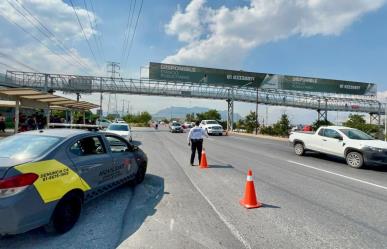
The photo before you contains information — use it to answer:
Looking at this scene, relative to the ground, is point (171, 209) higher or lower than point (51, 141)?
lower

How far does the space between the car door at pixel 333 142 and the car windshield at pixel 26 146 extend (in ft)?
38.0

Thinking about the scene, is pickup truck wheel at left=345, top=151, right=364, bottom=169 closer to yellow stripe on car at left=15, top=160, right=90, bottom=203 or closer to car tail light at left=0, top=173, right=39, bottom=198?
yellow stripe on car at left=15, top=160, right=90, bottom=203

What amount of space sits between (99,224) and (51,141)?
1605mm

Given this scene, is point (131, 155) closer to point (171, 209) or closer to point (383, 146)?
point (171, 209)

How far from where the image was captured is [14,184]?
3.61 meters

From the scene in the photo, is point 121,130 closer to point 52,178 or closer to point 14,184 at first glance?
point 52,178

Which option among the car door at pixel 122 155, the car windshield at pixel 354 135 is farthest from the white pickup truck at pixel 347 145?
the car door at pixel 122 155

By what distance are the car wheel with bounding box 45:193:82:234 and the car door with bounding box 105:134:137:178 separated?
1502mm

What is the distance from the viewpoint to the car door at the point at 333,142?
40.4ft

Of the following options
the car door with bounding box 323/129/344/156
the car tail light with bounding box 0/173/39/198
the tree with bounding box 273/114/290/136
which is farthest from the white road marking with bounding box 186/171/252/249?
the tree with bounding box 273/114/290/136

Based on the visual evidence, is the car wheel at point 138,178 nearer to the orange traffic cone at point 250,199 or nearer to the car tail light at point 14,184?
the orange traffic cone at point 250,199

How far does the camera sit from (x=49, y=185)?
400 cm

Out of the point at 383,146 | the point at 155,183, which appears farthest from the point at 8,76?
the point at 383,146

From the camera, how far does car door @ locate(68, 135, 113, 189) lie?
4.80 metres
